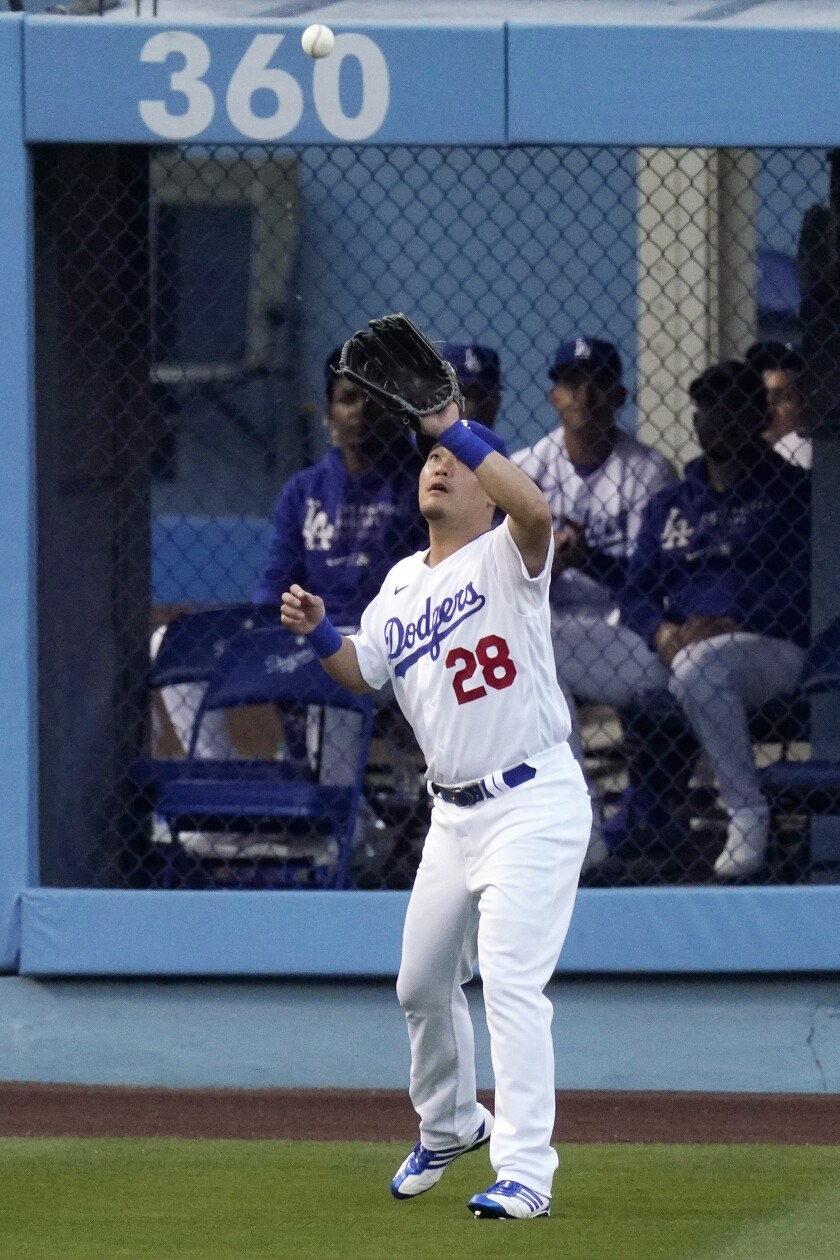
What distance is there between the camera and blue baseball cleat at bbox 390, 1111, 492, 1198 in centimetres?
418

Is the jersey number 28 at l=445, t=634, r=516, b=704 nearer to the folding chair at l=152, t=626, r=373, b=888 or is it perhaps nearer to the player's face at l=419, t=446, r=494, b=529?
the player's face at l=419, t=446, r=494, b=529

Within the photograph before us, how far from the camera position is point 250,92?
5.64m

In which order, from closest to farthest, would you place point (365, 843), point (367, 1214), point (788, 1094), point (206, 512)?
1. point (367, 1214)
2. point (788, 1094)
3. point (365, 843)
4. point (206, 512)

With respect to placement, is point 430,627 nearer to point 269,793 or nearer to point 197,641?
point 269,793

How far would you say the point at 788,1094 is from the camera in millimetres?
5586

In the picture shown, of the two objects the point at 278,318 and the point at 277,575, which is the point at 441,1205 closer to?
the point at 277,575

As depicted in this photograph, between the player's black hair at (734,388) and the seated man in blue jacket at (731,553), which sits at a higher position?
the player's black hair at (734,388)

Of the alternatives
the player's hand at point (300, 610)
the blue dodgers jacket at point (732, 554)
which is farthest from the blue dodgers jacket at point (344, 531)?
the player's hand at point (300, 610)

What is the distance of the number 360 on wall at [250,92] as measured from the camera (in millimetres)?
5637

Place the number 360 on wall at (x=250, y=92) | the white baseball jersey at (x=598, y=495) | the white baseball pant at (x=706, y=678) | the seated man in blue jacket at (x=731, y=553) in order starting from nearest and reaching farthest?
1. the number 360 on wall at (x=250, y=92)
2. the white baseball pant at (x=706, y=678)
3. the seated man in blue jacket at (x=731, y=553)
4. the white baseball jersey at (x=598, y=495)

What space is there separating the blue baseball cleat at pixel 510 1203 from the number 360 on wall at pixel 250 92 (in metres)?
3.23

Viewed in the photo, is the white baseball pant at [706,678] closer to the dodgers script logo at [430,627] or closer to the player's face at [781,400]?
the player's face at [781,400]

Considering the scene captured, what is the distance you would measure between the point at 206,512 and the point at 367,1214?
482 cm

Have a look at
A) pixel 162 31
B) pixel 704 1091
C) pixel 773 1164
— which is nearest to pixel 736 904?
pixel 704 1091
